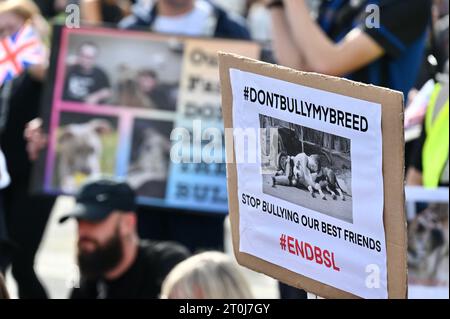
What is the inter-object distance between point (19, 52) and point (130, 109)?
0.58 meters

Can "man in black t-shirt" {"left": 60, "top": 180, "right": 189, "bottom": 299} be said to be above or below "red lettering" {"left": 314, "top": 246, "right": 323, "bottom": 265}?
below

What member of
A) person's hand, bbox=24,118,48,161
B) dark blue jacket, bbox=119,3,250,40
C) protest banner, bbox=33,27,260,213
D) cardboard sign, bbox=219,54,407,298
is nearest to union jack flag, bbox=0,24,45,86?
protest banner, bbox=33,27,260,213

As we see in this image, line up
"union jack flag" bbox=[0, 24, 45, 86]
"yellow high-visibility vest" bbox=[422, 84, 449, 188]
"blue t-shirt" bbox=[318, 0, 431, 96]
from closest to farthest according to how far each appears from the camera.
→ 1. "yellow high-visibility vest" bbox=[422, 84, 449, 188]
2. "blue t-shirt" bbox=[318, 0, 431, 96]
3. "union jack flag" bbox=[0, 24, 45, 86]

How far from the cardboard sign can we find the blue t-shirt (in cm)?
158

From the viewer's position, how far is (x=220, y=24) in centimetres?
638

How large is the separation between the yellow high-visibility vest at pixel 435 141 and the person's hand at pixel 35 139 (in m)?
2.13

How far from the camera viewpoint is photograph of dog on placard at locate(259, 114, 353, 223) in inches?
126

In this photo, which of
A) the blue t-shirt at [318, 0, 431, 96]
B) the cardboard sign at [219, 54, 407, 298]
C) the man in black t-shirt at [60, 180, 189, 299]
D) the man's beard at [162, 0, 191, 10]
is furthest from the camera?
the man's beard at [162, 0, 191, 10]

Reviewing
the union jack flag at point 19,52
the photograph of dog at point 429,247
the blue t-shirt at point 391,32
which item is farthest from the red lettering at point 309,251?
the union jack flag at point 19,52

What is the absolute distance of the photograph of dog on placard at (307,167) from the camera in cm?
321

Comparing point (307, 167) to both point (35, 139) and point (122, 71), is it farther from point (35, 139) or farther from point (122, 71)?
point (35, 139)

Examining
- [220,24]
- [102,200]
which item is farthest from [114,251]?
[220,24]

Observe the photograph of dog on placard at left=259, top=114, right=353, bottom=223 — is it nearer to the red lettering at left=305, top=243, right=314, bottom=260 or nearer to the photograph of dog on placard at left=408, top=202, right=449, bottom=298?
the red lettering at left=305, top=243, right=314, bottom=260

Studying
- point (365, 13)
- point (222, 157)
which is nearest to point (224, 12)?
point (222, 157)
